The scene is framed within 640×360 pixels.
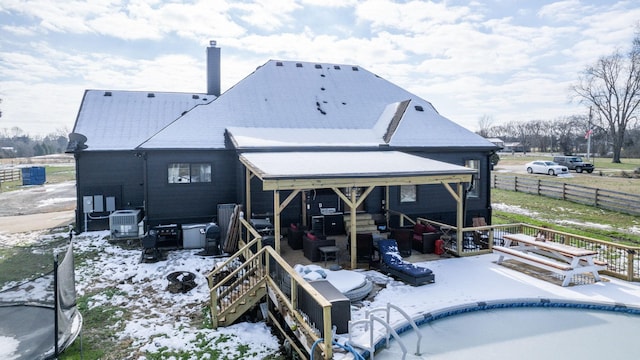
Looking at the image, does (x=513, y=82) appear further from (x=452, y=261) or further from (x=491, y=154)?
(x=452, y=261)

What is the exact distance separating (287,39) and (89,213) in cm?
1075

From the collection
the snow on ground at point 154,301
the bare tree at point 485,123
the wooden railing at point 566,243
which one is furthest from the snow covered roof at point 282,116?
the bare tree at point 485,123

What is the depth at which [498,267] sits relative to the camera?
384 inches

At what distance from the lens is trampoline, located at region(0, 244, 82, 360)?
5.73 metres

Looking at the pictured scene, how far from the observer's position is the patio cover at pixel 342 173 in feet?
28.4

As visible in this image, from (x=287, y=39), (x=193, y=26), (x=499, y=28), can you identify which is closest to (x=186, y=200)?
(x=193, y=26)

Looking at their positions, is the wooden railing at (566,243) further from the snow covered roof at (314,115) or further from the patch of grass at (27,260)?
the patch of grass at (27,260)

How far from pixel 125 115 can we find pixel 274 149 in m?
8.40

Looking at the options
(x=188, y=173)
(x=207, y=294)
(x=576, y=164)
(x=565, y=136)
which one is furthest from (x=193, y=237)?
(x=565, y=136)

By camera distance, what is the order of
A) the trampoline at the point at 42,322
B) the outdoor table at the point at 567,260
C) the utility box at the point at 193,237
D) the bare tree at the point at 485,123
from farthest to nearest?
the bare tree at the point at 485,123, the utility box at the point at 193,237, the outdoor table at the point at 567,260, the trampoline at the point at 42,322

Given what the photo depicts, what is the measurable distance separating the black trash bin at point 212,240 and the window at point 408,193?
6616mm

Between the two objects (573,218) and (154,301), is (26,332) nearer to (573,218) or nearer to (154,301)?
(154,301)

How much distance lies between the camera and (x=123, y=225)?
1299cm

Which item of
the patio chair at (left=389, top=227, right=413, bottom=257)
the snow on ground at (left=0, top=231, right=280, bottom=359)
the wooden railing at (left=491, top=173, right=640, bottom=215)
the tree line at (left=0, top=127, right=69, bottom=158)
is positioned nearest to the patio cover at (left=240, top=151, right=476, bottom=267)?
the patio chair at (left=389, top=227, right=413, bottom=257)
